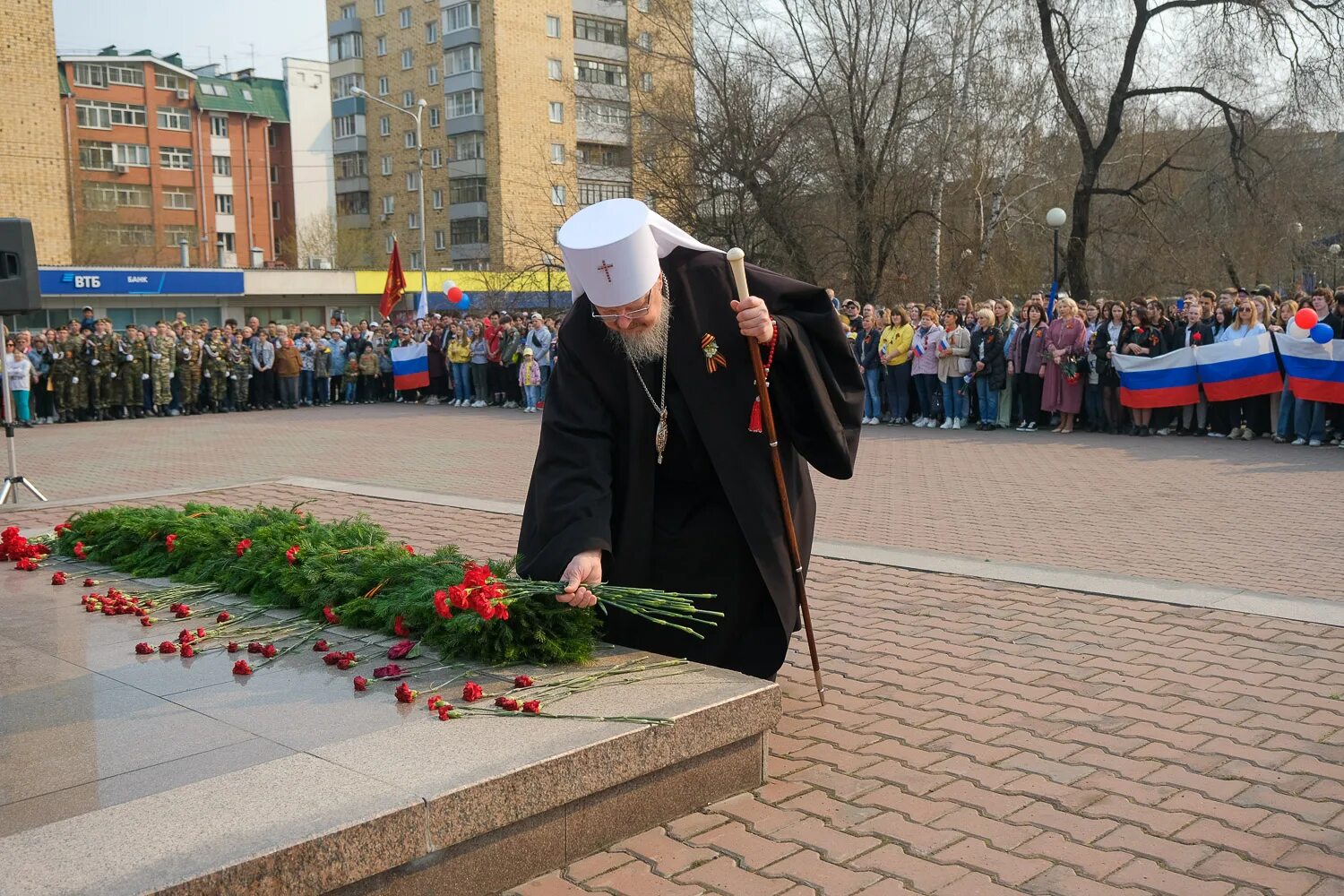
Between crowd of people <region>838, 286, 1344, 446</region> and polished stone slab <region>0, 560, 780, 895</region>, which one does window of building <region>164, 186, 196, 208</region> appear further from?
polished stone slab <region>0, 560, 780, 895</region>

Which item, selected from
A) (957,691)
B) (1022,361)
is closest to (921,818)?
(957,691)

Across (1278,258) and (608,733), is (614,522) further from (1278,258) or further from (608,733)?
(1278,258)

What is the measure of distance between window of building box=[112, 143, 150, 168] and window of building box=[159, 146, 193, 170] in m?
0.89

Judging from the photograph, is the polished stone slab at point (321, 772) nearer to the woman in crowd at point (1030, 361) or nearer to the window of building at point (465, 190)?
the woman in crowd at point (1030, 361)

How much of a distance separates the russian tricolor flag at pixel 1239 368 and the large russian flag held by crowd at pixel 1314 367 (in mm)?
204

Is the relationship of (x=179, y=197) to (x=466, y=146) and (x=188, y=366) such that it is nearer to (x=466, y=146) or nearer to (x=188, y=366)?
(x=466, y=146)

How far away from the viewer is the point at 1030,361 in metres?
17.8

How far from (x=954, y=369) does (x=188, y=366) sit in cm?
1586

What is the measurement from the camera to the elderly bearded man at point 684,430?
15.1ft

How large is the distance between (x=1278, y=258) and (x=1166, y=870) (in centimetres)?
3560

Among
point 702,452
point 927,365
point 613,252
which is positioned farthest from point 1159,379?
point 613,252

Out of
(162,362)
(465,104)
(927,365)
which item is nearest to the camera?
(927,365)

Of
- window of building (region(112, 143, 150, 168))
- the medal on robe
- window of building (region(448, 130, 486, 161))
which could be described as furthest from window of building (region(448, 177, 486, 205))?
the medal on robe

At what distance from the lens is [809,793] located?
4289 millimetres
